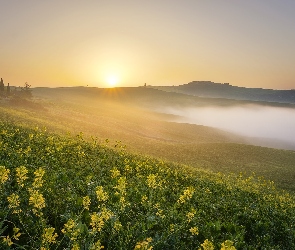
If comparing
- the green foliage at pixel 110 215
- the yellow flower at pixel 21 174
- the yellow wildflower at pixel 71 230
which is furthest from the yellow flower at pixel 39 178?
the yellow wildflower at pixel 71 230

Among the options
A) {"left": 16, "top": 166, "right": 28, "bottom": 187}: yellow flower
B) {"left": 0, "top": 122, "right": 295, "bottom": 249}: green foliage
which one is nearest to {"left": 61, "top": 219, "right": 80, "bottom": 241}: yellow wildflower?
{"left": 0, "top": 122, "right": 295, "bottom": 249}: green foliage

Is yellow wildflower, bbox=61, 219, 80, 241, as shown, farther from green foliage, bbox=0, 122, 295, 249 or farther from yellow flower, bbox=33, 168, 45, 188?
yellow flower, bbox=33, 168, 45, 188

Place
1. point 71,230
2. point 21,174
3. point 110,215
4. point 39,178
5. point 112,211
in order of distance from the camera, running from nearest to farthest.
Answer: point 71,230 → point 110,215 → point 21,174 → point 39,178 → point 112,211

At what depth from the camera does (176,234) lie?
6914 mm

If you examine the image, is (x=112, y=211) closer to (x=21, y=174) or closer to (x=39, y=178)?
(x=39, y=178)

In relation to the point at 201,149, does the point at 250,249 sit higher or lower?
higher

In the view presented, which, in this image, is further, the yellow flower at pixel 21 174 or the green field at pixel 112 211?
the yellow flower at pixel 21 174

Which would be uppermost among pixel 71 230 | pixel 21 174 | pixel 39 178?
pixel 21 174

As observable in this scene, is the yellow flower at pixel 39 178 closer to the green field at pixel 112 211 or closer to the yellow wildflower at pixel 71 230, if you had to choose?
the green field at pixel 112 211

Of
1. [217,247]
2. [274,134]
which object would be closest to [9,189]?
[217,247]

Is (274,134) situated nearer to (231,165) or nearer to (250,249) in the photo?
(231,165)

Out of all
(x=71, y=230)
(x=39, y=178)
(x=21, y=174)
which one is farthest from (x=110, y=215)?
(x=21, y=174)

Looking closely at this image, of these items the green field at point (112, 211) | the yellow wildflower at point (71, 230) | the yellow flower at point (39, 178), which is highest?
the yellow flower at point (39, 178)

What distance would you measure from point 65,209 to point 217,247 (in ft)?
12.5
